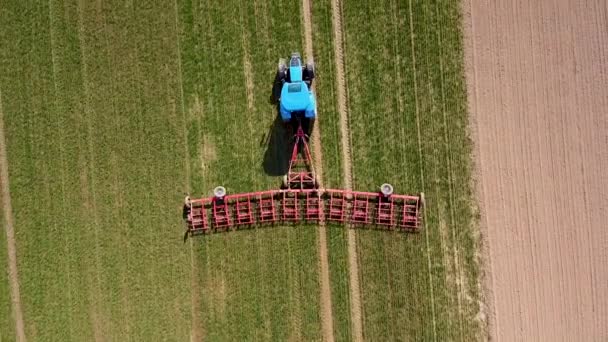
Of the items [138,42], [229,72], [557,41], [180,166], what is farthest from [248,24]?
[557,41]

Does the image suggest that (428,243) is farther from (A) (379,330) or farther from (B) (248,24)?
(B) (248,24)

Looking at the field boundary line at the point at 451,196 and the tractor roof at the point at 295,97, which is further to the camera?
the field boundary line at the point at 451,196

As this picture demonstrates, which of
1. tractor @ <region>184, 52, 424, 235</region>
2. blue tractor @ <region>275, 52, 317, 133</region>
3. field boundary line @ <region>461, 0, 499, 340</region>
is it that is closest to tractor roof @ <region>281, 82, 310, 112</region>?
blue tractor @ <region>275, 52, 317, 133</region>

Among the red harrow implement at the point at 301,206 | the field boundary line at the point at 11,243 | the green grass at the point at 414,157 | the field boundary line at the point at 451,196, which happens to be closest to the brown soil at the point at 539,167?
the green grass at the point at 414,157

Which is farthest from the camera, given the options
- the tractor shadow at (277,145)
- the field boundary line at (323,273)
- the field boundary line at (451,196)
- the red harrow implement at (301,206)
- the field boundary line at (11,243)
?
the field boundary line at (11,243)

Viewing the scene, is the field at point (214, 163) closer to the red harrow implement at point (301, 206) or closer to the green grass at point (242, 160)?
the green grass at point (242, 160)

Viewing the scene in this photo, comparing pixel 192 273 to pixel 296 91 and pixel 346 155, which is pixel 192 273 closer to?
pixel 346 155

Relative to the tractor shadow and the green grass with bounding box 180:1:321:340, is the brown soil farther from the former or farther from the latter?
the tractor shadow
